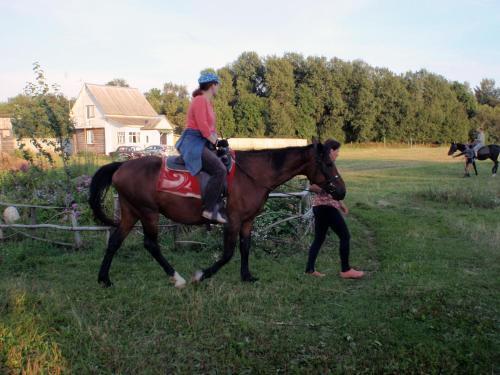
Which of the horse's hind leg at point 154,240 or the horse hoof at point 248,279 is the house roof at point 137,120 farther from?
the horse hoof at point 248,279

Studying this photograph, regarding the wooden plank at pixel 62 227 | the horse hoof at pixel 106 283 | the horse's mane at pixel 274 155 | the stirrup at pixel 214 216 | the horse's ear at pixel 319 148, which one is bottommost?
the horse hoof at pixel 106 283

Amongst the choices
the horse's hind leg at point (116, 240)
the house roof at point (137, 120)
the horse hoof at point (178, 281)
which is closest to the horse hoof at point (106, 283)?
the horse's hind leg at point (116, 240)

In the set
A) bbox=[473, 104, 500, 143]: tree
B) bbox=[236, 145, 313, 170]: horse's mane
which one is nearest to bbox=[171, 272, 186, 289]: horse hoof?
bbox=[236, 145, 313, 170]: horse's mane

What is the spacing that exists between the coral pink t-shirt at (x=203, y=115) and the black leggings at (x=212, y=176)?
0.27 metres

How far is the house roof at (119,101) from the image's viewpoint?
154 ft

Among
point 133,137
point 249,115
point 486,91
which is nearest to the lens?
point 133,137

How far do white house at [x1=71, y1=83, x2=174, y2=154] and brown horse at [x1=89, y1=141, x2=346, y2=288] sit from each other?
40829 mm

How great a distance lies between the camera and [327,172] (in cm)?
616

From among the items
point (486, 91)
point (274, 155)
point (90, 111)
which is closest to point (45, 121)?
point (274, 155)

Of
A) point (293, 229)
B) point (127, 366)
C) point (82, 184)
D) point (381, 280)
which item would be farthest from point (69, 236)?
point (381, 280)

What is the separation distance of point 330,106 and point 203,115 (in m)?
63.4

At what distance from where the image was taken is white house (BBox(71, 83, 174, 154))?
1800 inches

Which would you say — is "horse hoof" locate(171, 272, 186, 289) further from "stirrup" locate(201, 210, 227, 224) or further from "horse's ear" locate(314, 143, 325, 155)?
"horse's ear" locate(314, 143, 325, 155)

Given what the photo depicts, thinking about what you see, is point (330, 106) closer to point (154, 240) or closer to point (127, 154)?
point (127, 154)
